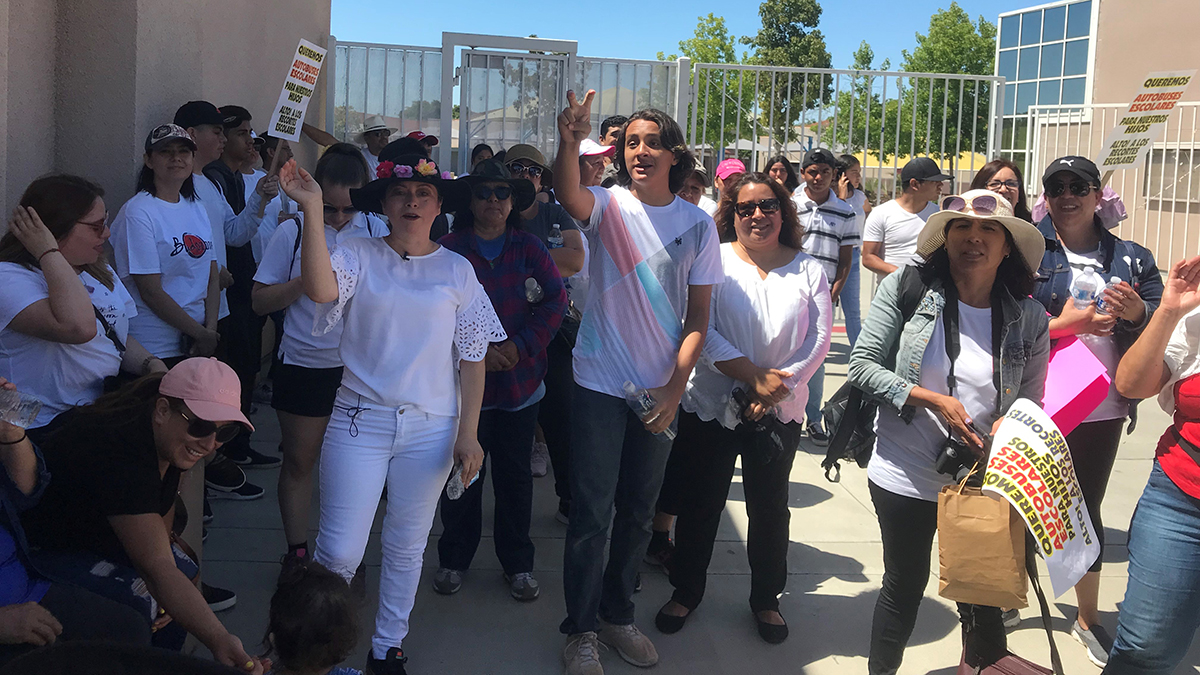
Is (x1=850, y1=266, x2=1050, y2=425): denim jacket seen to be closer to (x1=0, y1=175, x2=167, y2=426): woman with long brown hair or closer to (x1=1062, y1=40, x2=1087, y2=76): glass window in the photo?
(x1=0, y1=175, x2=167, y2=426): woman with long brown hair

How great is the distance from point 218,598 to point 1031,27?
3915cm

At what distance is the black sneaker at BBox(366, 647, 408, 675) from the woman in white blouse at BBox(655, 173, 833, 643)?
119 centimetres

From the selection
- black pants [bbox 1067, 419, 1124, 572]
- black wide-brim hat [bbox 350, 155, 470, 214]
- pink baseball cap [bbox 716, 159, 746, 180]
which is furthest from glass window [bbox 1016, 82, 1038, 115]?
black wide-brim hat [bbox 350, 155, 470, 214]

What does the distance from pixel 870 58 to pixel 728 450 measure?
136ft

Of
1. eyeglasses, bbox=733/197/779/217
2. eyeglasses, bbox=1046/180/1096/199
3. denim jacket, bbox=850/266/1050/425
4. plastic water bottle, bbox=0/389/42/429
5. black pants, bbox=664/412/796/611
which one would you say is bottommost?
black pants, bbox=664/412/796/611

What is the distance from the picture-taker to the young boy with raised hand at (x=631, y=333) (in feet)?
11.5

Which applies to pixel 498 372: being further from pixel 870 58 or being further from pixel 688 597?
pixel 870 58

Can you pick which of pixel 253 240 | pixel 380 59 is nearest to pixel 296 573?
pixel 253 240

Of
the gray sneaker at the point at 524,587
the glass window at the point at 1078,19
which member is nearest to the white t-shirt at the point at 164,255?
the gray sneaker at the point at 524,587

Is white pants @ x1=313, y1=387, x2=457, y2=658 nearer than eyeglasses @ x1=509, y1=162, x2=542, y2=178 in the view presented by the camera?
Yes

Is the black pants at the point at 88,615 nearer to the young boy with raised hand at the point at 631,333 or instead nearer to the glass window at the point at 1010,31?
the young boy with raised hand at the point at 631,333

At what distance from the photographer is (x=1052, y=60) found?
114 ft

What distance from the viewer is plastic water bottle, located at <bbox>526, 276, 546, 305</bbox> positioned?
4.29 meters

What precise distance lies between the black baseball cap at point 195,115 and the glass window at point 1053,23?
1413 inches
